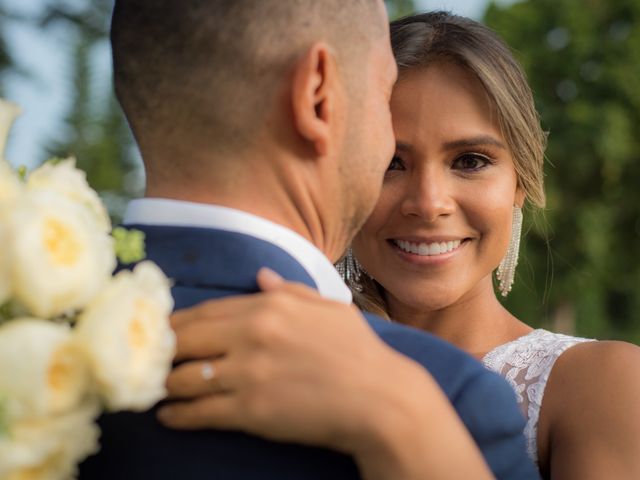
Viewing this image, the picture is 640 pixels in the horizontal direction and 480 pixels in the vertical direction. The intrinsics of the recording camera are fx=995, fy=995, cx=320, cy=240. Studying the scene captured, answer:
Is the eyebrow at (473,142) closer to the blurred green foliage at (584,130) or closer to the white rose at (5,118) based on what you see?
the white rose at (5,118)

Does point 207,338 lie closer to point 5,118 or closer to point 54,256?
point 54,256

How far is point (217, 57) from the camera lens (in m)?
2.29

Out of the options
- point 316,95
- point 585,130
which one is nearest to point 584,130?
point 585,130

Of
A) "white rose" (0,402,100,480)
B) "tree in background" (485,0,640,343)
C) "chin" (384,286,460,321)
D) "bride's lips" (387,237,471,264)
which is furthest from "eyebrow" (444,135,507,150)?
"tree in background" (485,0,640,343)

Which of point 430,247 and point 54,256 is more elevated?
point 54,256

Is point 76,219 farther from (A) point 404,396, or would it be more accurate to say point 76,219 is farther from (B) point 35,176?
(A) point 404,396

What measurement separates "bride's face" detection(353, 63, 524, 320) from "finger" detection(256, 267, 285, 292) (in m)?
2.05

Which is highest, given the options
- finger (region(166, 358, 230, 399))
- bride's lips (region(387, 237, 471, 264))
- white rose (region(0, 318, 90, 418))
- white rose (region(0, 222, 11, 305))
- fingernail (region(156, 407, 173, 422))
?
white rose (region(0, 222, 11, 305))

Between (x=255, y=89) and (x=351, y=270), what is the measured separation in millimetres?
2644

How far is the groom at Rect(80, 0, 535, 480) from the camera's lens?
6.97ft

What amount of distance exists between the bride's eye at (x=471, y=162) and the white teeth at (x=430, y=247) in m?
0.32

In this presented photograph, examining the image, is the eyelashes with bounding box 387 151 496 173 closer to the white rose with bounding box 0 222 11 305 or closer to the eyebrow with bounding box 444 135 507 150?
the eyebrow with bounding box 444 135 507 150

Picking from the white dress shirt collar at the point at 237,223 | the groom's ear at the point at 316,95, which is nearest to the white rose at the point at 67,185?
the white dress shirt collar at the point at 237,223

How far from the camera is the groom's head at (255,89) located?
2.28 m
